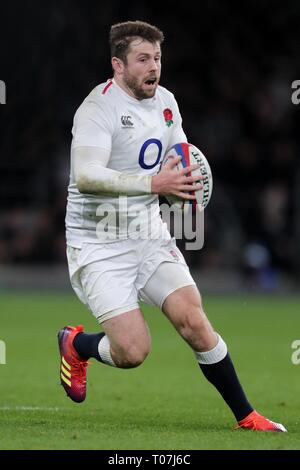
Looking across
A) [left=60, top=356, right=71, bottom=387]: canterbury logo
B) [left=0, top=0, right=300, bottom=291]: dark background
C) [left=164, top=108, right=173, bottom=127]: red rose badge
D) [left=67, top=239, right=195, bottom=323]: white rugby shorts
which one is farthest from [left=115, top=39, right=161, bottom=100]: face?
[left=0, top=0, right=300, bottom=291]: dark background

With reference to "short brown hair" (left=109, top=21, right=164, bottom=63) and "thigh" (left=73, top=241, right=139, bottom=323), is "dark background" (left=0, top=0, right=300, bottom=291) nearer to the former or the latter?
"short brown hair" (left=109, top=21, right=164, bottom=63)

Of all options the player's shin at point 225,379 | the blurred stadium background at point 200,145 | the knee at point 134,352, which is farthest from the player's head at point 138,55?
the blurred stadium background at point 200,145

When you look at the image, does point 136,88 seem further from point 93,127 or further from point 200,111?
point 200,111

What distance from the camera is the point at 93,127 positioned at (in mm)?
8336

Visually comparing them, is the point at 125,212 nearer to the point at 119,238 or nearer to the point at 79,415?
the point at 119,238

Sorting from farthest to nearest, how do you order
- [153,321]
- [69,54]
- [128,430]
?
1. [69,54]
2. [153,321]
3. [128,430]

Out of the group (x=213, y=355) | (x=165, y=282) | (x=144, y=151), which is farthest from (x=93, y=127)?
(x=213, y=355)

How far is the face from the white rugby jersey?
0.52 ft

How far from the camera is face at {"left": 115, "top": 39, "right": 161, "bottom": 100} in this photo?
8495mm

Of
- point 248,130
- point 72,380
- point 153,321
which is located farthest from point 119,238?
point 248,130

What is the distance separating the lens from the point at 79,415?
9.22 meters

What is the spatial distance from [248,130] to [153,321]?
11.0 m

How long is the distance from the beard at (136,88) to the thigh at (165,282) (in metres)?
1.15

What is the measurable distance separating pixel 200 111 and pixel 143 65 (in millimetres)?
19184
